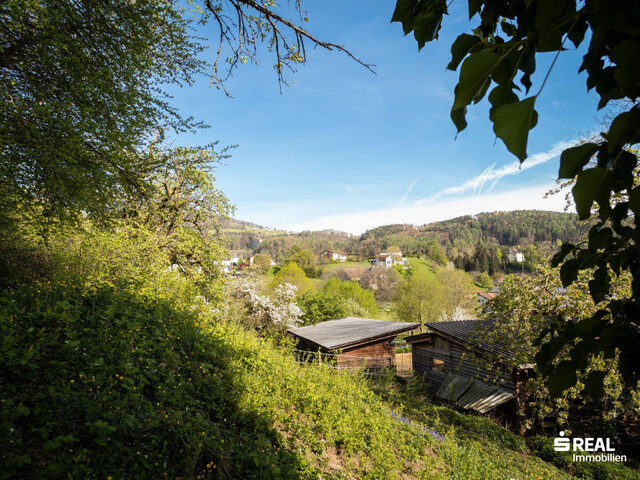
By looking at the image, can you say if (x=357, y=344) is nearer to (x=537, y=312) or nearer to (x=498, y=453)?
(x=498, y=453)

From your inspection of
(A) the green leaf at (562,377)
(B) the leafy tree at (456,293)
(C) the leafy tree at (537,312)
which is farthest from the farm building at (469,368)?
(B) the leafy tree at (456,293)

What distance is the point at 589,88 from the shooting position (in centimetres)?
81

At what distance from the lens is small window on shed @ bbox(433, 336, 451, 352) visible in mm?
17391

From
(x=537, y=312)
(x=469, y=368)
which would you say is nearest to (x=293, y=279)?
(x=469, y=368)

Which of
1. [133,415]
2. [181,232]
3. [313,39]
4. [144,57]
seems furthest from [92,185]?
[181,232]

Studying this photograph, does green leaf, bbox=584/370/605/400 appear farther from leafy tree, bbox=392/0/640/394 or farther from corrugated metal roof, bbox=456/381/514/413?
corrugated metal roof, bbox=456/381/514/413

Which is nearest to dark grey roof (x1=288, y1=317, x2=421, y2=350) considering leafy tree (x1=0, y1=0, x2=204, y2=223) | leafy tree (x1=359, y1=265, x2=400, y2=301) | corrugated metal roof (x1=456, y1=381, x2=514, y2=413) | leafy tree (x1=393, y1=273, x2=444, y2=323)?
corrugated metal roof (x1=456, y1=381, x2=514, y2=413)

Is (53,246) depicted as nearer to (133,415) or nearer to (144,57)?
(144,57)

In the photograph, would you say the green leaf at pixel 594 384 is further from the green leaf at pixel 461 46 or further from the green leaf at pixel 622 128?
the green leaf at pixel 461 46

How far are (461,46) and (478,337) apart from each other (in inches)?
447

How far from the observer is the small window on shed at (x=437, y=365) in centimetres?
1810

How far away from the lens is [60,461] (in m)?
2.71

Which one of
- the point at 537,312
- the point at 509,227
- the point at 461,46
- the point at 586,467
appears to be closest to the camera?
the point at 461,46

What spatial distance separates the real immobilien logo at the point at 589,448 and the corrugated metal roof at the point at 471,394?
2443mm
